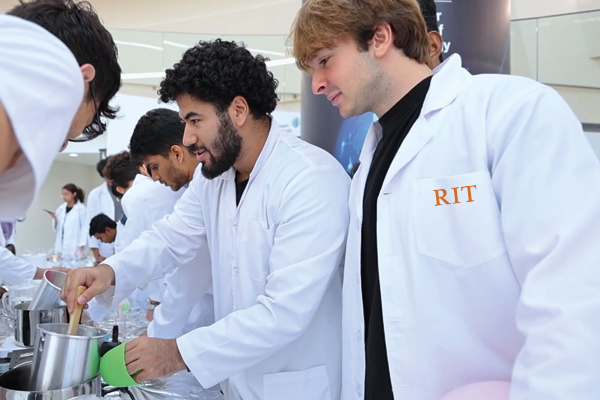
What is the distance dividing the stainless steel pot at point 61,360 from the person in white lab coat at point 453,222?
507mm

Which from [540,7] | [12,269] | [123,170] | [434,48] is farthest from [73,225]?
[434,48]

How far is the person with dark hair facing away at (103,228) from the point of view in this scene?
420 cm

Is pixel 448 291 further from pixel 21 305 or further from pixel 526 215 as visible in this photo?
pixel 21 305

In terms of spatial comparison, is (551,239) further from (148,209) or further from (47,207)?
(47,207)

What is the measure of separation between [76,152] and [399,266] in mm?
9791

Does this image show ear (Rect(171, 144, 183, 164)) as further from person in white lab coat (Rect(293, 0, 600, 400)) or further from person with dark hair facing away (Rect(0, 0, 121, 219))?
person with dark hair facing away (Rect(0, 0, 121, 219))

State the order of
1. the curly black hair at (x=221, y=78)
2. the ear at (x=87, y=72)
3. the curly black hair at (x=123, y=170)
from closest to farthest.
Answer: the ear at (x=87, y=72) < the curly black hair at (x=221, y=78) < the curly black hair at (x=123, y=170)

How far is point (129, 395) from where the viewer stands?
1.29 meters

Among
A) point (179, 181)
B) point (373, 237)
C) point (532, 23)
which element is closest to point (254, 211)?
point (373, 237)

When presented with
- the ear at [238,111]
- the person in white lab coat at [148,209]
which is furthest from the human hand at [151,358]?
the person in white lab coat at [148,209]

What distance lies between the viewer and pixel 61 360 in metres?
1.02

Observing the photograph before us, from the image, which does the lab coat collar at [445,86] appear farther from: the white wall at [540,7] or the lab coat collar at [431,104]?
the white wall at [540,7]

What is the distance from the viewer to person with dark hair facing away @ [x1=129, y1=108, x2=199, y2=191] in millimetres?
2225

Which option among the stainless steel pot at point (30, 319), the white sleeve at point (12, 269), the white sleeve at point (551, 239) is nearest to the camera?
the white sleeve at point (551, 239)
